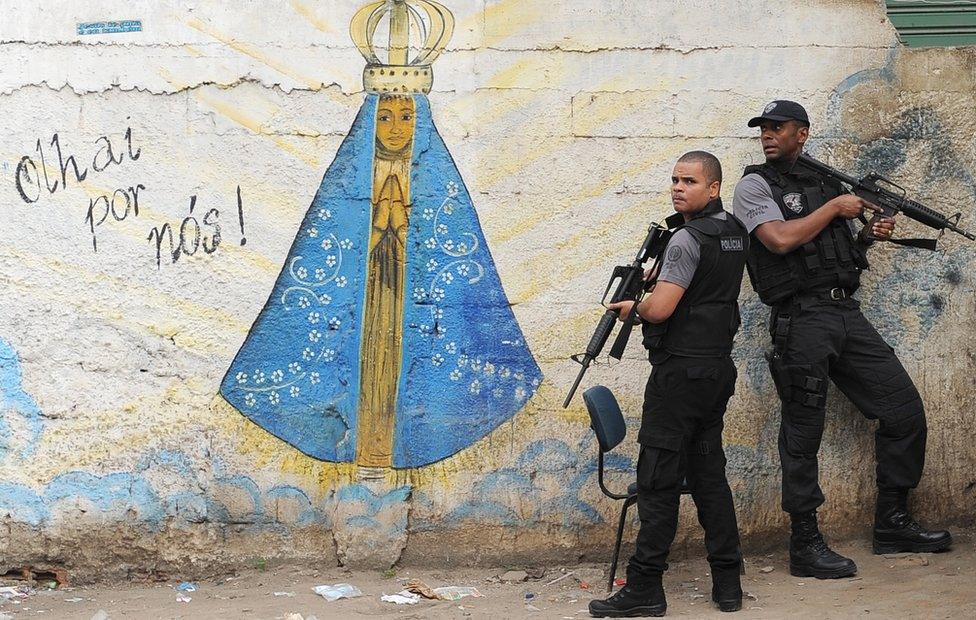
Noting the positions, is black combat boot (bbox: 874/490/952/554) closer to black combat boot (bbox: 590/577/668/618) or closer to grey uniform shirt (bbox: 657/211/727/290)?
black combat boot (bbox: 590/577/668/618)

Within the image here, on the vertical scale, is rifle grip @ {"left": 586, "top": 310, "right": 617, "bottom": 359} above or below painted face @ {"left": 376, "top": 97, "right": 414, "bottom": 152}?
below

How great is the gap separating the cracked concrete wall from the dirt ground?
4.0 inches

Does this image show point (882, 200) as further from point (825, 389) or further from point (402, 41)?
point (402, 41)

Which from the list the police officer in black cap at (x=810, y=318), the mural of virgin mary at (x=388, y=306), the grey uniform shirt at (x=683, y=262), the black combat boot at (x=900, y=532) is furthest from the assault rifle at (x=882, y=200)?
the mural of virgin mary at (x=388, y=306)

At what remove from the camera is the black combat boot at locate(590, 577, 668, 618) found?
165 inches

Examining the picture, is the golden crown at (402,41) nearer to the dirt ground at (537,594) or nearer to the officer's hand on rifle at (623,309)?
the officer's hand on rifle at (623,309)

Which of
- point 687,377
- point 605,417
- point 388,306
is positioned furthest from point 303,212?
point 687,377

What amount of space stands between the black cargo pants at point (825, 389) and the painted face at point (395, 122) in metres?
1.71

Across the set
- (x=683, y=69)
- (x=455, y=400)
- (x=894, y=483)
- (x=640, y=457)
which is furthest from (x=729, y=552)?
(x=683, y=69)

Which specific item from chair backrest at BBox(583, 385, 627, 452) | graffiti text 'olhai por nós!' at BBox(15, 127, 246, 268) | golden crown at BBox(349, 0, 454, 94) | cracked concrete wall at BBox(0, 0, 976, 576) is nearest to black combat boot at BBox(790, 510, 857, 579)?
cracked concrete wall at BBox(0, 0, 976, 576)

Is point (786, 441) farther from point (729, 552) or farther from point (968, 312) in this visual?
point (968, 312)

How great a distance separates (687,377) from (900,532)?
4.66 feet

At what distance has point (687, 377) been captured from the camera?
406 centimetres

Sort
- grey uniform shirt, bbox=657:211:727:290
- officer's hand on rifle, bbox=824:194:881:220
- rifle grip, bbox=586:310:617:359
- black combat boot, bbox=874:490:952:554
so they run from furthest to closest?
1. black combat boot, bbox=874:490:952:554
2. officer's hand on rifle, bbox=824:194:881:220
3. rifle grip, bbox=586:310:617:359
4. grey uniform shirt, bbox=657:211:727:290
